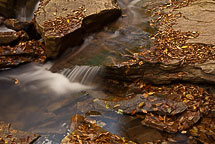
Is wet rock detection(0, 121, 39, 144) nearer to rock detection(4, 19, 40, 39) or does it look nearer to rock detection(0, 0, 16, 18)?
rock detection(4, 19, 40, 39)

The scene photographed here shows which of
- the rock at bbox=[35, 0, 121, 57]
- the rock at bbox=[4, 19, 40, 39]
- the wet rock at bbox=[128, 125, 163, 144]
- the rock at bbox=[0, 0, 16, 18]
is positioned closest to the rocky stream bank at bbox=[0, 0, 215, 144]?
the rock at bbox=[35, 0, 121, 57]

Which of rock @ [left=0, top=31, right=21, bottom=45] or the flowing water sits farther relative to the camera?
rock @ [left=0, top=31, right=21, bottom=45]

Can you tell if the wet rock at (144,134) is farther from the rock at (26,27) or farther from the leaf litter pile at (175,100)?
the rock at (26,27)

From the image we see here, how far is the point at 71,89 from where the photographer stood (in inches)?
246

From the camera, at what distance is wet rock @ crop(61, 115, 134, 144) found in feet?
14.0

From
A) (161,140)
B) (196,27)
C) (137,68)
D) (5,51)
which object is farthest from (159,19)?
(5,51)

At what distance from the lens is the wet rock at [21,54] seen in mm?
7066

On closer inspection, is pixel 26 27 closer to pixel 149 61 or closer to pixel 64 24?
pixel 64 24

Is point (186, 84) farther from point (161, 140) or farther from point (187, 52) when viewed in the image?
point (161, 140)

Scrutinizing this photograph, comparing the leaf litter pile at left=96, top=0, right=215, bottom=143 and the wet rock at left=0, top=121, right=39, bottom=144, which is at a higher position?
the leaf litter pile at left=96, top=0, right=215, bottom=143

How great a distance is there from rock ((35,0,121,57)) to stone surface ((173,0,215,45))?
2317mm

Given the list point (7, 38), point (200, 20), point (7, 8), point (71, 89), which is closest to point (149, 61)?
point (71, 89)

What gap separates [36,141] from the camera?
4.77m

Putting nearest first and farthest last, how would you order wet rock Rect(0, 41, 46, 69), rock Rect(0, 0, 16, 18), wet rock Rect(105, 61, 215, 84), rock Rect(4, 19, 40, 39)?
wet rock Rect(105, 61, 215, 84)
wet rock Rect(0, 41, 46, 69)
rock Rect(4, 19, 40, 39)
rock Rect(0, 0, 16, 18)
